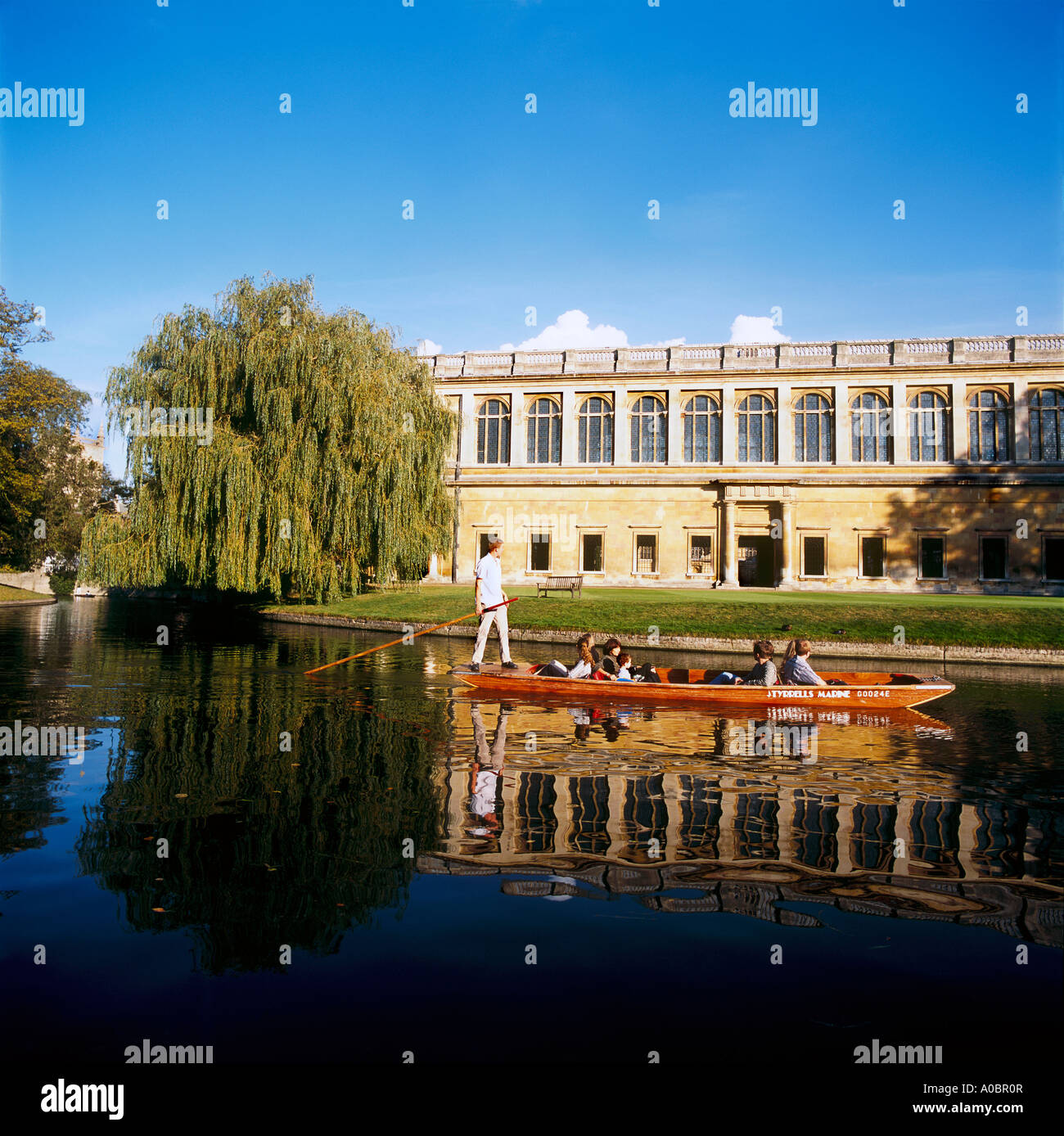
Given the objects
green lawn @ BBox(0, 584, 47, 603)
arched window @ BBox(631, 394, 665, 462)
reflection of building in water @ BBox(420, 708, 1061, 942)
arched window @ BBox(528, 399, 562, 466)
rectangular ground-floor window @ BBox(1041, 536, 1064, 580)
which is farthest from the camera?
green lawn @ BBox(0, 584, 47, 603)

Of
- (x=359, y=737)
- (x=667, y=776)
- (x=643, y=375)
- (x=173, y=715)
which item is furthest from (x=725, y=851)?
(x=643, y=375)

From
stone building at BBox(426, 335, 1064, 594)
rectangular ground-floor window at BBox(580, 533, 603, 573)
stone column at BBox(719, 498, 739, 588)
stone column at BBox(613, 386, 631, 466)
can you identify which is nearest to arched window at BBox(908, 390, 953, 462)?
stone building at BBox(426, 335, 1064, 594)

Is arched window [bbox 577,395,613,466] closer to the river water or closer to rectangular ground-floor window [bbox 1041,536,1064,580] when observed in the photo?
rectangular ground-floor window [bbox 1041,536,1064,580]

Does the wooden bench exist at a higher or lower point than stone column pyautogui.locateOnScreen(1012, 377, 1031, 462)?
lower

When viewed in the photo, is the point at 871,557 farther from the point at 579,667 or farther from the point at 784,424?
the point at 579,667

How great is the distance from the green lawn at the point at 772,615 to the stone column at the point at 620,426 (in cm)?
1192

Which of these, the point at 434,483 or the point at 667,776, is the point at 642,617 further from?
the point at 667,776

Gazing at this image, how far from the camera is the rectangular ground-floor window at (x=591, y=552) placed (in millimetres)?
41938

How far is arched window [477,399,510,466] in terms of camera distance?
142 ft

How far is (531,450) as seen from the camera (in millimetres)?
43031

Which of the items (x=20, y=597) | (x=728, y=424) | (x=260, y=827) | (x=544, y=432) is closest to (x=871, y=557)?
(x=728, y=424)

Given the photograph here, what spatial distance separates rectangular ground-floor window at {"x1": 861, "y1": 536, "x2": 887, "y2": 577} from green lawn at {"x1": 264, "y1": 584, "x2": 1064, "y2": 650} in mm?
8265

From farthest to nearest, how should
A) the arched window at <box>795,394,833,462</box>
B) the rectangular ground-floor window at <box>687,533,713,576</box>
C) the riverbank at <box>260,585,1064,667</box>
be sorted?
the rectangular ground-floor window at <box>687,533,713,576</box>, the arched window at <box>795,394,833,462</box>, the riverbank at <box>260,585,1064,667</box>

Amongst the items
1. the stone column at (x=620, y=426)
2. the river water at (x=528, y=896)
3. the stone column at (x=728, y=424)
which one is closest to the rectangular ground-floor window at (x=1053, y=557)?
the stone column at (x=728, y=424)
